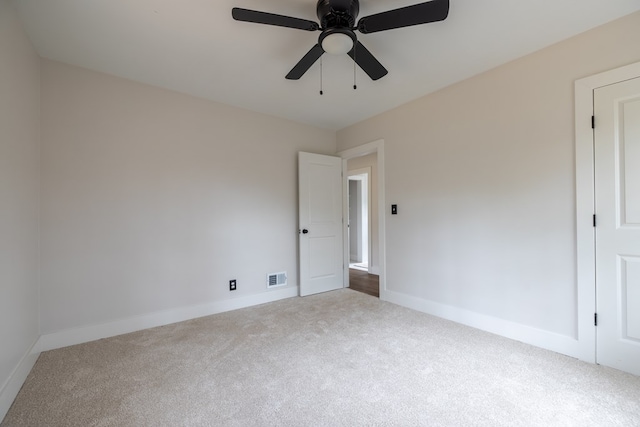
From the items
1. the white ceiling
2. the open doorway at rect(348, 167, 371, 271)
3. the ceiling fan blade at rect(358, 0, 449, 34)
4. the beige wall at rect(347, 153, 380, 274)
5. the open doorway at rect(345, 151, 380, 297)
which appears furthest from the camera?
the open doorway at rect(348, 167, 371, 271)

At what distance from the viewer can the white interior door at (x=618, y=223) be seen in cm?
189

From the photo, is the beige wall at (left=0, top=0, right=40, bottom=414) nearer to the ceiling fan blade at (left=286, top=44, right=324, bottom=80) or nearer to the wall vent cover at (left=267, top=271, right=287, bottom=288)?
the ceiling fan blade at (left=286, top=44, right=324, bottom=80)

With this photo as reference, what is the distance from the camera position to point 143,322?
108 inches

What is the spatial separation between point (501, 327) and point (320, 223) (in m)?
2.44

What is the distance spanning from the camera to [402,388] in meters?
1.76

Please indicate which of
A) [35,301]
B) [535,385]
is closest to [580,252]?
[535,385]

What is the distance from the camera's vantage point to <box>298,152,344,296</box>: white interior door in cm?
387

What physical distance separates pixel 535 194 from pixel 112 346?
12.8 ft

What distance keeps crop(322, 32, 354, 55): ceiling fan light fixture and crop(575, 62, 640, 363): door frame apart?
1852 millimetres

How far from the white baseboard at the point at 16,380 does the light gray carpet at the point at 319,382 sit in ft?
0.14

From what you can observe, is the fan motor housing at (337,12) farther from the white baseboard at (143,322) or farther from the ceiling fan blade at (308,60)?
the white baseboard at (143,322)

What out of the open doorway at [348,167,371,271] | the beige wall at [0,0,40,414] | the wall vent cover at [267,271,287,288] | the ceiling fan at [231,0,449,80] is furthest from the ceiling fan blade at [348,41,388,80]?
the open doorway at [348,167,371,271]

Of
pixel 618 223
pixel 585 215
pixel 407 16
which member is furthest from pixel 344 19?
pixel 618 223

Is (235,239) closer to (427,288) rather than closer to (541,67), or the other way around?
(427,288)
